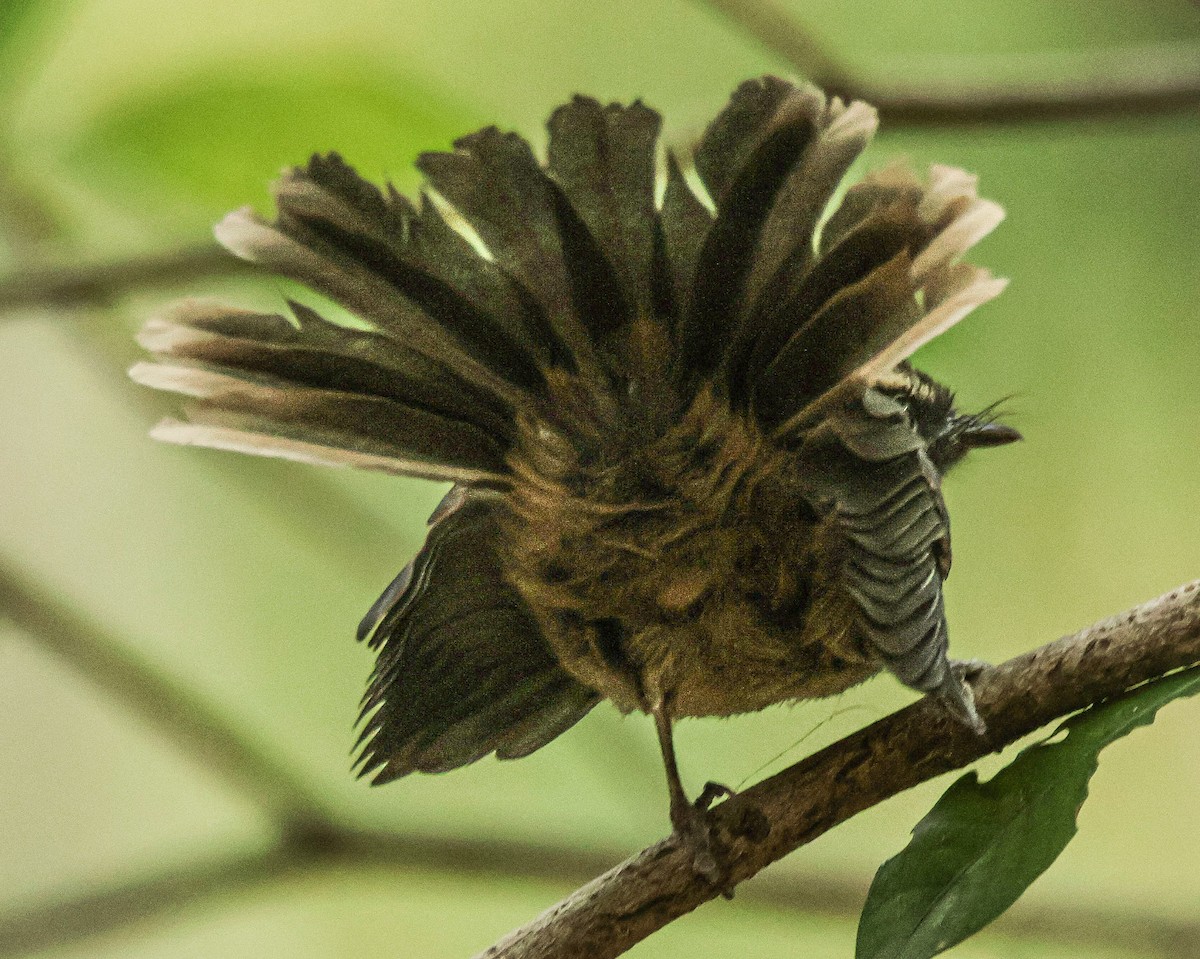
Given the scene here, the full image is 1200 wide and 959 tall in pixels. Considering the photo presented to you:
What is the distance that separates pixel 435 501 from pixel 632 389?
1.19 meters

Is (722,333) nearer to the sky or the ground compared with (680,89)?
nearer to the ground

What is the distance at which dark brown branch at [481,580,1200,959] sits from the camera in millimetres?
1236

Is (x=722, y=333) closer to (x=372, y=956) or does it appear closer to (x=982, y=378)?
(x=982, y=378)

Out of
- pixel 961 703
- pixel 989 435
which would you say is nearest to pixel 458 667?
pixel 961 703

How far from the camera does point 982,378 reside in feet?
8.14

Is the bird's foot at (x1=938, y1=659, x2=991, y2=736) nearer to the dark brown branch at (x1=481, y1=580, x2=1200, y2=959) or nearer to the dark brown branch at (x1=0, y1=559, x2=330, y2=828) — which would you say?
the dark brown branch at (x1=481, y1=580, x2=1200, y2=959)

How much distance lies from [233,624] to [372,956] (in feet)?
2.73

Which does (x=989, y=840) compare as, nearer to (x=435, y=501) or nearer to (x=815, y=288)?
(x=815, y=288)

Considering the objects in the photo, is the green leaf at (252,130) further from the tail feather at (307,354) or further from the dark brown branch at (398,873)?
the dark brown branch at (398,873)

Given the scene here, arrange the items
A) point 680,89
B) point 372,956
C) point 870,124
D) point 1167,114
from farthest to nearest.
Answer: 1. point 680,89
2. point 372,956
3. point 1167,114
4. point 870,124

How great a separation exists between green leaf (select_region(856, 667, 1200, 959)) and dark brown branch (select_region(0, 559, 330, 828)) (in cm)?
109

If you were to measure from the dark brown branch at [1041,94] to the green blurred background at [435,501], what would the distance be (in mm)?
506

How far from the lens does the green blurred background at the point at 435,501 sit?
102 inches

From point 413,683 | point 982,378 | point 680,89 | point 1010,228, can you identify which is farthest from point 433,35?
point 413,683
